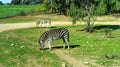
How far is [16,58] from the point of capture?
20.0m

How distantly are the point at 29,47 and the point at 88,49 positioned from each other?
162 inches

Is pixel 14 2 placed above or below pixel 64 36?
below

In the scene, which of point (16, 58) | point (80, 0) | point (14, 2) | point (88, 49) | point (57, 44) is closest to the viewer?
point (16, 58)

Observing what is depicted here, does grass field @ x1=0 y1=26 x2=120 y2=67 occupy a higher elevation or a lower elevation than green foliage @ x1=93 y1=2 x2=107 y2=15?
lower

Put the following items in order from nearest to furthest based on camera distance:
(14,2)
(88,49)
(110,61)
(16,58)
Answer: (110,61) → (16,58) → (88,49) → (14,2)

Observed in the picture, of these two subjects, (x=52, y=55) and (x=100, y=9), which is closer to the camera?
(x=52, y=55)

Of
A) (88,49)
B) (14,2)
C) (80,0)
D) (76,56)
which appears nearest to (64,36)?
(88,49)

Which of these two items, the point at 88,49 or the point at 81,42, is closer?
the point at 88,49

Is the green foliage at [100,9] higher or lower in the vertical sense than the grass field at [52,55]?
higher

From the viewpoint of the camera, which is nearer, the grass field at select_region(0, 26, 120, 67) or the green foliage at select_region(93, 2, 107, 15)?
the grass field at select_region(0, 26, 120, 67)

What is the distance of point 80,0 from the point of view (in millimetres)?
36125

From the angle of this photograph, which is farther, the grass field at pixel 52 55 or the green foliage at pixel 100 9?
the green foliage at pixel 100 9

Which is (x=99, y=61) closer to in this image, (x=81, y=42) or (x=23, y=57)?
(x=23, y=57)

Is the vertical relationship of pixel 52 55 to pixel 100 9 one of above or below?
below
